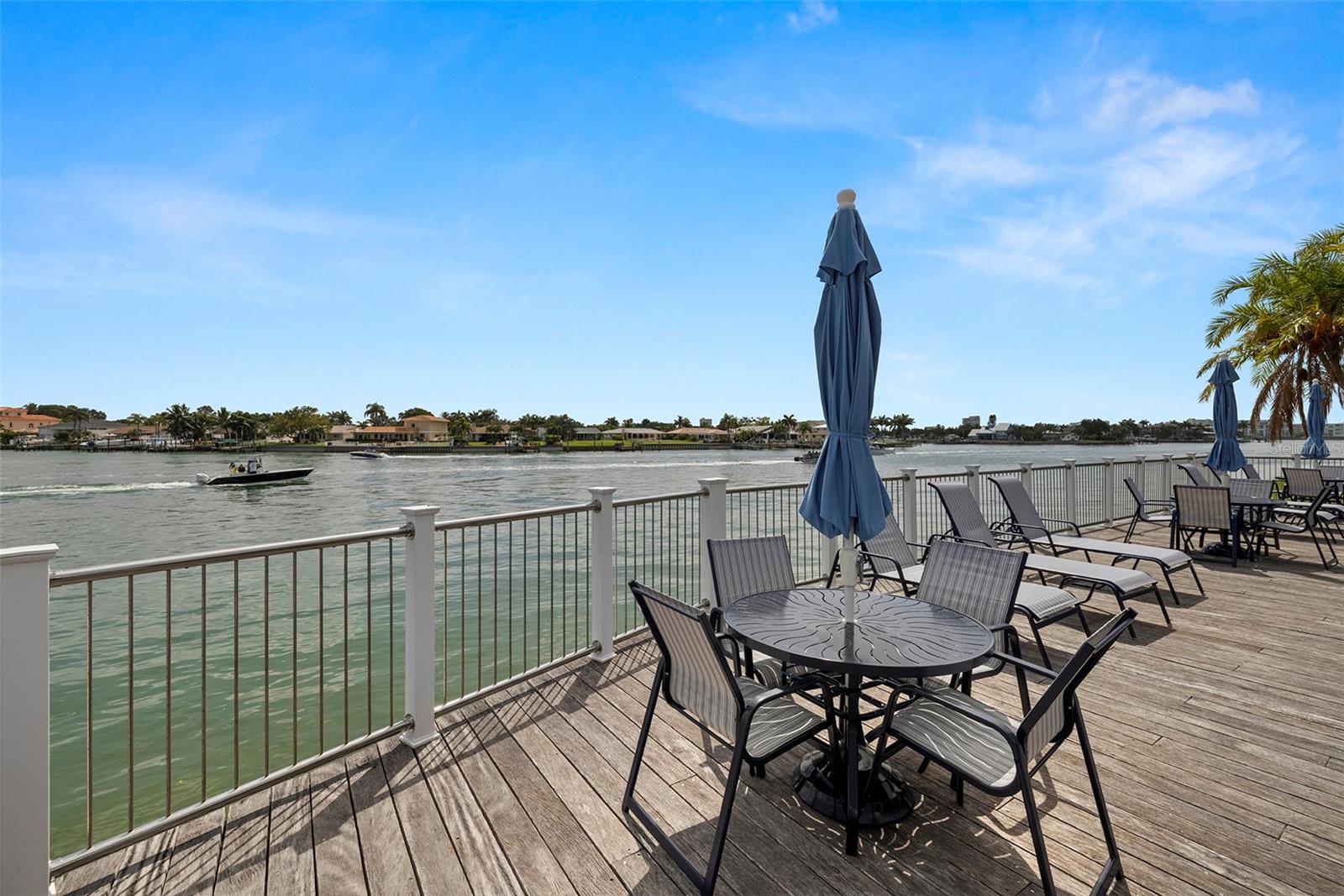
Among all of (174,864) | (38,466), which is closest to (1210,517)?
(174,864)

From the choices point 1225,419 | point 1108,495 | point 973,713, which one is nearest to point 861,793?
point 973,713

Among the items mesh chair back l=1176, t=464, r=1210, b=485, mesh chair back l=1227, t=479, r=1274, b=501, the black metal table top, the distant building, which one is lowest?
the black metal table top

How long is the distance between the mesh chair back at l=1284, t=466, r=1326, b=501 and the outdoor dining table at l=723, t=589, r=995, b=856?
10.8 metres

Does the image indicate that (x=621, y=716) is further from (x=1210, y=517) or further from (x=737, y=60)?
(x=737, y=60)

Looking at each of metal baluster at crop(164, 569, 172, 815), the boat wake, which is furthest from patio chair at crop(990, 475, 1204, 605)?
the boat wake

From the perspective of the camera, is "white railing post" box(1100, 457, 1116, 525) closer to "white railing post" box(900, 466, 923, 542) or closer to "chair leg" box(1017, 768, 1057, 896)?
"white railing post" box(900, 466, 923, 542)

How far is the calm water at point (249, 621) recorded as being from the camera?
159 inches

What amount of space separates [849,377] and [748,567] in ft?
4.17

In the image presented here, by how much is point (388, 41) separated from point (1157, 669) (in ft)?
38.6

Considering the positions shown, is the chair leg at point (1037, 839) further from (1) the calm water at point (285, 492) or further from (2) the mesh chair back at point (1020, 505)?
(1) the calm water at point (285, 492)

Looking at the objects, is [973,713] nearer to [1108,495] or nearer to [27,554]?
[27,554]

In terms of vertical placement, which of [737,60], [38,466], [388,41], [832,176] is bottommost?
[38,466]

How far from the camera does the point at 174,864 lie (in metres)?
2.14

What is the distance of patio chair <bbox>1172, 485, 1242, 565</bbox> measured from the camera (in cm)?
642
